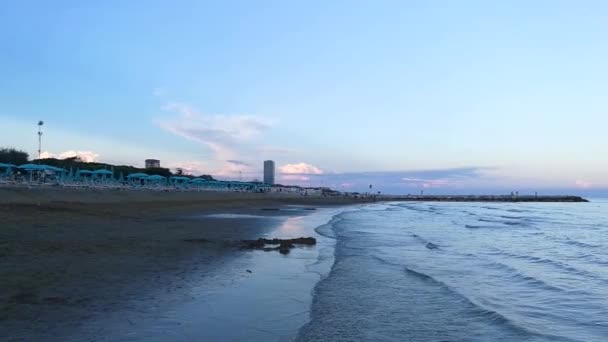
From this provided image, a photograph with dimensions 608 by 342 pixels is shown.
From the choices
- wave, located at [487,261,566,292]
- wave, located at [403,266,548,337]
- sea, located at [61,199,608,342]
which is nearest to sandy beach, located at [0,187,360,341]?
sea, located at [61,199,608,342]

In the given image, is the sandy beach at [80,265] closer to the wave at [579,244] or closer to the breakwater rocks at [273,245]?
the breakwater rocks at [273,245]

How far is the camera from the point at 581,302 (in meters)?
11.6

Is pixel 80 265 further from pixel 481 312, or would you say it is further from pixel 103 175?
pixel 103 175

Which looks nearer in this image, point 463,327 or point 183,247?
point 463,327

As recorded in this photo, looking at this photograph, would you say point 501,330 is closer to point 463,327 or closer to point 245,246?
point 463,327

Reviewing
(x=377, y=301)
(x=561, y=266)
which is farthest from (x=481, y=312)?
(x=561, y=266)

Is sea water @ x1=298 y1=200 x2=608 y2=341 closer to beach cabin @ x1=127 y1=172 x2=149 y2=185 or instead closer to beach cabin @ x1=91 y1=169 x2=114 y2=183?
beach cabin @ x1=91 y1=169 x2=114 y2=183

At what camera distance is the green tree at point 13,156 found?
86188 millimetres

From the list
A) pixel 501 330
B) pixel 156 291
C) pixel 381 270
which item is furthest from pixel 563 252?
pixel 156 291

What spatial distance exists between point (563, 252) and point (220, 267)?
15.1 metres

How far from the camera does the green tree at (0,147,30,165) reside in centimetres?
8619

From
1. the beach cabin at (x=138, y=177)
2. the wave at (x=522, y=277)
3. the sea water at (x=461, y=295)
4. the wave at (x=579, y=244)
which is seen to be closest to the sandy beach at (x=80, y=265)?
the sea water at (x=461, y=295)

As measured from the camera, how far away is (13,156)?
295ft

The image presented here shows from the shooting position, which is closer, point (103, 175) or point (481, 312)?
point (481, 312)
